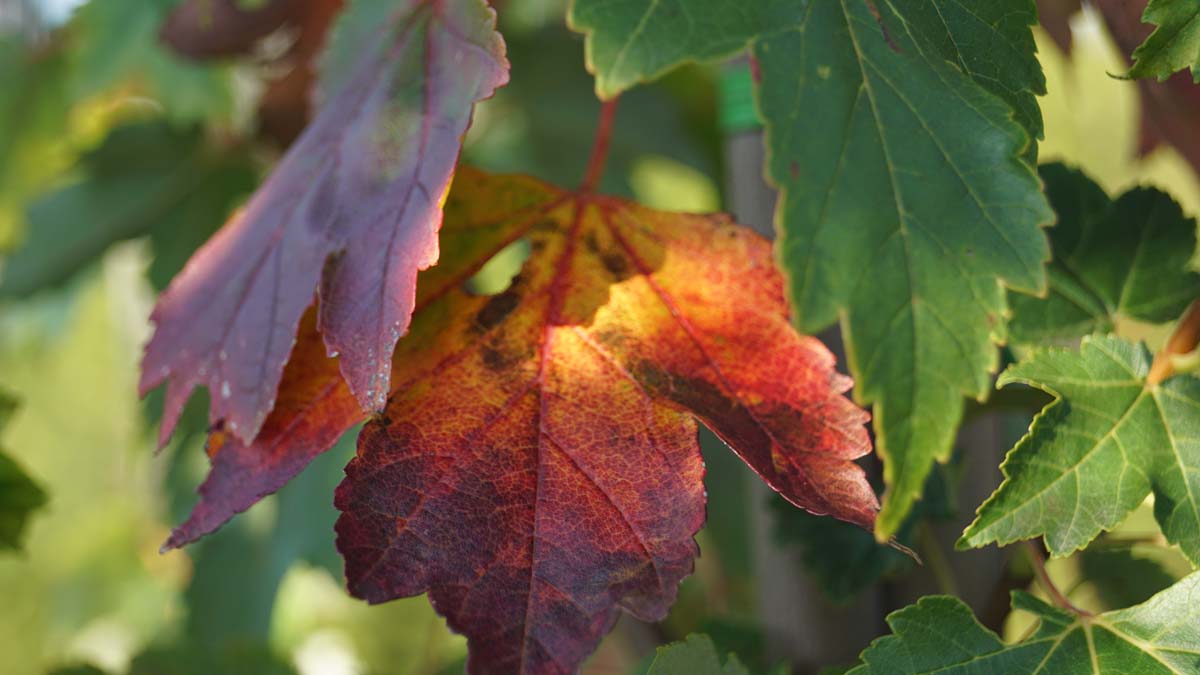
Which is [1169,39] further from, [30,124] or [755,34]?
[30,124]

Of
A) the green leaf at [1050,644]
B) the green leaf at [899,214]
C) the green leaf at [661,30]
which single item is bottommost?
the green leaf at [1050,644]

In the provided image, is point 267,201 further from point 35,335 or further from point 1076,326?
point 35,335

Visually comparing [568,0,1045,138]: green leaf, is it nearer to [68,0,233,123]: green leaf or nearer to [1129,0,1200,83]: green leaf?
[1129,0,1200,83]: green leaf

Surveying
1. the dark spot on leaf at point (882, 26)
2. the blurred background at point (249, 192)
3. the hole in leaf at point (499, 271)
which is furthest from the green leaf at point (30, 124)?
the dark spot on leaf at point (882, 26)

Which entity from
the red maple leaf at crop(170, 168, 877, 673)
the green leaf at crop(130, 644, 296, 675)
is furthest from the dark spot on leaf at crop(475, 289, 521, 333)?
the green leaf at crop(130, 644, 296, 675)

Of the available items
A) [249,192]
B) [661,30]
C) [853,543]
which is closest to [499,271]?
[249,192]

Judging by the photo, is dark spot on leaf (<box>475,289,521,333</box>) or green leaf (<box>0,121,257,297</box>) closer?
dark spot on leaf (<box>475,289,521,333</box>)

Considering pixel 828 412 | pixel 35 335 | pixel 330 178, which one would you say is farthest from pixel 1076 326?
pixel 35 335

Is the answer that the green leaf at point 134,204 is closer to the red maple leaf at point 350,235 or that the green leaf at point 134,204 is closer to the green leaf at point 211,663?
the green leaf at point 211,663
